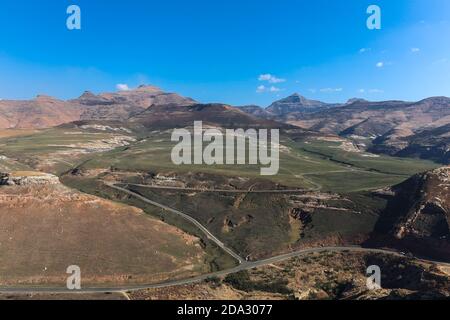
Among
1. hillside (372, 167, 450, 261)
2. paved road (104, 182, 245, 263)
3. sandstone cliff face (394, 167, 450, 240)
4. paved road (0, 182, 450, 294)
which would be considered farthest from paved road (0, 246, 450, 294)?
sandstone cliff face (394, 167, 450, 240)

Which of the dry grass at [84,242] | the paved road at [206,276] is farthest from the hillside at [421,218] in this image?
the dry grass at [84,242]

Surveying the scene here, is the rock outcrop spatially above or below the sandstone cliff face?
above

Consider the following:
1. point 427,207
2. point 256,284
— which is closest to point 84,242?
point 256,284

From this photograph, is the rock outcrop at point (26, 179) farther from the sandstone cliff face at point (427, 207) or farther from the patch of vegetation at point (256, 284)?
the sandstone cliff face at point (427, 207)

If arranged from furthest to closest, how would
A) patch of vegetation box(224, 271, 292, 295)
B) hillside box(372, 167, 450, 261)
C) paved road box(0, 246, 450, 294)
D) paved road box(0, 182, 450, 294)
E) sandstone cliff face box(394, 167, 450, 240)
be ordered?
sandstone cliff face box(394, 167, 450, 240), hillside box(372, 167, 450, 261), patch of vegetation box(224, 271, 292, 295), paved road box(0, 182, 450, 294), paved road box(0, 246, 450, 294)

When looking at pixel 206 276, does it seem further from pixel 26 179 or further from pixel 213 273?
pixel 26 179

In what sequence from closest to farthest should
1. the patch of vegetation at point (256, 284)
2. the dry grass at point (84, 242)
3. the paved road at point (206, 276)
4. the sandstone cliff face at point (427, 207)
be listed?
the paved road at point (206, 276), the patch of vegetation at point (256, 284), the dry grass at point (84, 242), the sandstone cliff face at point (427, 207)

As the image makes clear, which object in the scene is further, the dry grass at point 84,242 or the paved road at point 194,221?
the paved road at point 194,221

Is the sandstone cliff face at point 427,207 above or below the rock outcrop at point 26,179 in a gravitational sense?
below

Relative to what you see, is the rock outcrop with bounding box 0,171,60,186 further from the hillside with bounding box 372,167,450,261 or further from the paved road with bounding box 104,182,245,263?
the hillside with bounding box 372,167,450,261

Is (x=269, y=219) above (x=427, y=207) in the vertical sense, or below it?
below

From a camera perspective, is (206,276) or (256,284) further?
(206,276)

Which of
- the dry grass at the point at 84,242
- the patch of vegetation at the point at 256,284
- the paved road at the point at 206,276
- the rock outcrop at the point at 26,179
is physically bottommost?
the patch of vegetation at the point at 256,284
